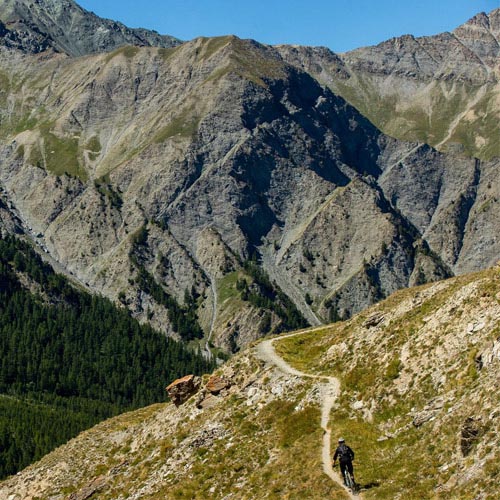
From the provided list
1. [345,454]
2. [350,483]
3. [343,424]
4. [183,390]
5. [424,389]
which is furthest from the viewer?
[183,390]

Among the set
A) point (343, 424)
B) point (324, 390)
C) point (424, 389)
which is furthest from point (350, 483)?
point (324, 390)

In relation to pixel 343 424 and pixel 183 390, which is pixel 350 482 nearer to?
pixel 343 424

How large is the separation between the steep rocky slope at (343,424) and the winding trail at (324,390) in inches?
16.9

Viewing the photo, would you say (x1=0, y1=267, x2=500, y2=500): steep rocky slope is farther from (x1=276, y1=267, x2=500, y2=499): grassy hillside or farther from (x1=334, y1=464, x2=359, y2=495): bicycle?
(x1=334, y1=464, x2=359, y2=495): bicycle

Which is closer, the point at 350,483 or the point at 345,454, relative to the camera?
the point at 350,483

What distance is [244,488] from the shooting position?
170 ft

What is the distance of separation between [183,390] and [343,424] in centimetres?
2466

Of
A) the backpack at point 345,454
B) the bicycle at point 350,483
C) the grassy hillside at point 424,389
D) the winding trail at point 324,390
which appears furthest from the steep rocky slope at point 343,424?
the backpack at point 345,454

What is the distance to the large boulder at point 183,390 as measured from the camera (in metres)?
75.1

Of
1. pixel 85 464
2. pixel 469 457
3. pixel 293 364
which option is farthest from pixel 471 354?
pixel 85 464

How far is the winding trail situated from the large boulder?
→ 25.8ft

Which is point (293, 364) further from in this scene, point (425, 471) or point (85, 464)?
point (425, 471)

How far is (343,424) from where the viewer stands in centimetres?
5575

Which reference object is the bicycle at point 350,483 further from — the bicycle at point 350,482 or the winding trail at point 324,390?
the winding trail at point 324,390
